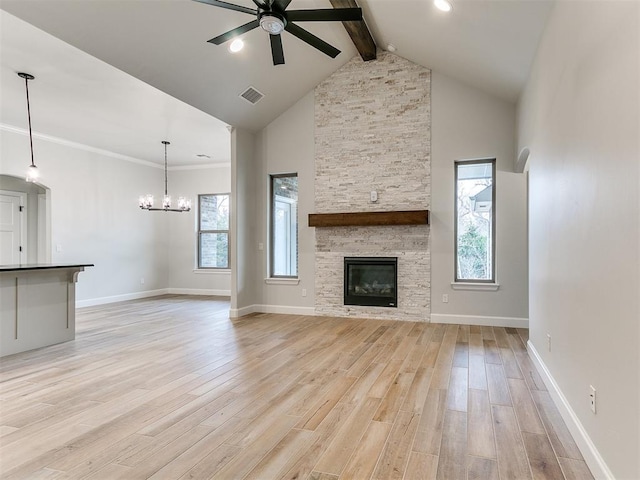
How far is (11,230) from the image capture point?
677 cm

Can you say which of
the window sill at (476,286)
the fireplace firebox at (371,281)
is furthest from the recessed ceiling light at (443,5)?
the window sill at (476,286)

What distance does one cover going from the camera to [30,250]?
22.7ft

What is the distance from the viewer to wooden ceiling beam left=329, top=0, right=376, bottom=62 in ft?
14.5

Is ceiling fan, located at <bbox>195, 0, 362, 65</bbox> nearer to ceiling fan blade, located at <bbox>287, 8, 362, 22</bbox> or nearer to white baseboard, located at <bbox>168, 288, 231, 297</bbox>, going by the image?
ceiling fan blade, located at <bbox>287, 8, 362, 22</bbox>

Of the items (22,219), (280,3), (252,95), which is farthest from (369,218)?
(22,219)

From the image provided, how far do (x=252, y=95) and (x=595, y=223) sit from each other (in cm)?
480

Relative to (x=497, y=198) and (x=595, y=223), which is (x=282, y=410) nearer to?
(x=595, y=223)

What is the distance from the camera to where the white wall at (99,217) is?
673cm

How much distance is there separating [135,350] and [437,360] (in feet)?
10.5

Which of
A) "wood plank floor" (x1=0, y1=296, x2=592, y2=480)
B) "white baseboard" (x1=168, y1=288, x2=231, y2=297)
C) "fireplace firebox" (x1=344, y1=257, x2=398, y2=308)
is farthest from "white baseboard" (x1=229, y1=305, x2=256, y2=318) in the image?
"white baseboard" (x1=168, y1=288, x2=231, y2=297)

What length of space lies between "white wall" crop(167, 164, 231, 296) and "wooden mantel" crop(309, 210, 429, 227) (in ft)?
11.7

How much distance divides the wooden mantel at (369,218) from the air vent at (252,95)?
1.92 m

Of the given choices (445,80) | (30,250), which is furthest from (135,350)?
(445,80)

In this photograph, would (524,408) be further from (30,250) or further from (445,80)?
(30,250)
